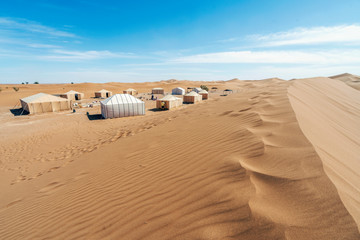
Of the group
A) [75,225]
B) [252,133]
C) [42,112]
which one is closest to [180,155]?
[252,133]

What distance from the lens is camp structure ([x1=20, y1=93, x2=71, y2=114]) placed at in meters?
20.1

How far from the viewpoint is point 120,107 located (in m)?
17.8

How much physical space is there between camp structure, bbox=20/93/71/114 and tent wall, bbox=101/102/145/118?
824 centimetres

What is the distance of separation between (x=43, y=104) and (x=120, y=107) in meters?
11.1

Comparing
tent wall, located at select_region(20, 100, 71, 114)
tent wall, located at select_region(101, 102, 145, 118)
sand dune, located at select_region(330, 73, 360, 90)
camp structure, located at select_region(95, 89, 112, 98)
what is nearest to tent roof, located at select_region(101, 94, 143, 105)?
tent wall, located at select_region(101, 102, 145, 118)

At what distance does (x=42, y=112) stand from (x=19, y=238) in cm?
2335

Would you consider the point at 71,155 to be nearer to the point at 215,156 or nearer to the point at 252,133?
the point at 215,156

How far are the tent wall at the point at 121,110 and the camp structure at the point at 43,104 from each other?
8.24 meters

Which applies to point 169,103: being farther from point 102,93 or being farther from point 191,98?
point 102,93

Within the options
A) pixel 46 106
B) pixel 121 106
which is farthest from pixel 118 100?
pixel 46 106

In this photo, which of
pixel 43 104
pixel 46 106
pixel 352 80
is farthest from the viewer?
pixel 352 80

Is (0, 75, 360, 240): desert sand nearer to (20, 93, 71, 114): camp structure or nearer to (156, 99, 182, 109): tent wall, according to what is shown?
(156, 99, 182, 109): tent wall

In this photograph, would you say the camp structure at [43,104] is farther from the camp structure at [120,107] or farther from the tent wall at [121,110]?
the tent wall at [121,110]

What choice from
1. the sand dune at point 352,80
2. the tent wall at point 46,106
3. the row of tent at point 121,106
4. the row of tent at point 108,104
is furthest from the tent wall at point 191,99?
the sand dune at point 352,80
